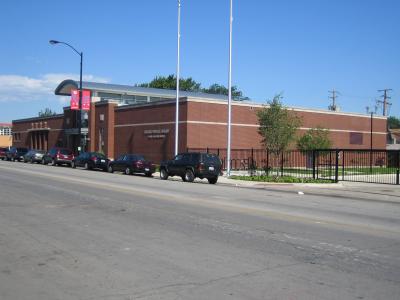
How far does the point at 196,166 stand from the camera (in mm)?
27359

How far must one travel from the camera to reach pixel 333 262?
764 centimetres

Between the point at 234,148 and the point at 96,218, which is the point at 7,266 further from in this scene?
the point at 234,148

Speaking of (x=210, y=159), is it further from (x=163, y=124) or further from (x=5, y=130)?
(x=5, y=130)

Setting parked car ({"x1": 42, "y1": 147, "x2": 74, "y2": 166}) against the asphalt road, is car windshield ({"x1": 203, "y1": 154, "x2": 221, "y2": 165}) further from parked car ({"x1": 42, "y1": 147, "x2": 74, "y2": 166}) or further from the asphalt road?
parked car ({"x1": 42, "y1": 147, "x2": 74, "y2": 166})

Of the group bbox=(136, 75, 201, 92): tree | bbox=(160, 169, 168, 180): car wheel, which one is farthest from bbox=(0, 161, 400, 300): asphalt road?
bbox=(136, 75, 201, 92): tree

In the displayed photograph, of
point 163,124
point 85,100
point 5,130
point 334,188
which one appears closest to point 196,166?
point 334,188

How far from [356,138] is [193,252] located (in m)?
52.7

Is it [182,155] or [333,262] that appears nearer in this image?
[333,262]

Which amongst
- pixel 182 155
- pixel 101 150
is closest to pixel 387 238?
pixel 182 155

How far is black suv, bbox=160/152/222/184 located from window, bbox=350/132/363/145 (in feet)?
109

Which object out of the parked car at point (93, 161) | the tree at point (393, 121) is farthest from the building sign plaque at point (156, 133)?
the tree at point (393, 121)

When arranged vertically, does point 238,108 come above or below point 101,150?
above

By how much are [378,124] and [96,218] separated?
179 feet

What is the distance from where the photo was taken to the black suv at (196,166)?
27.3m
